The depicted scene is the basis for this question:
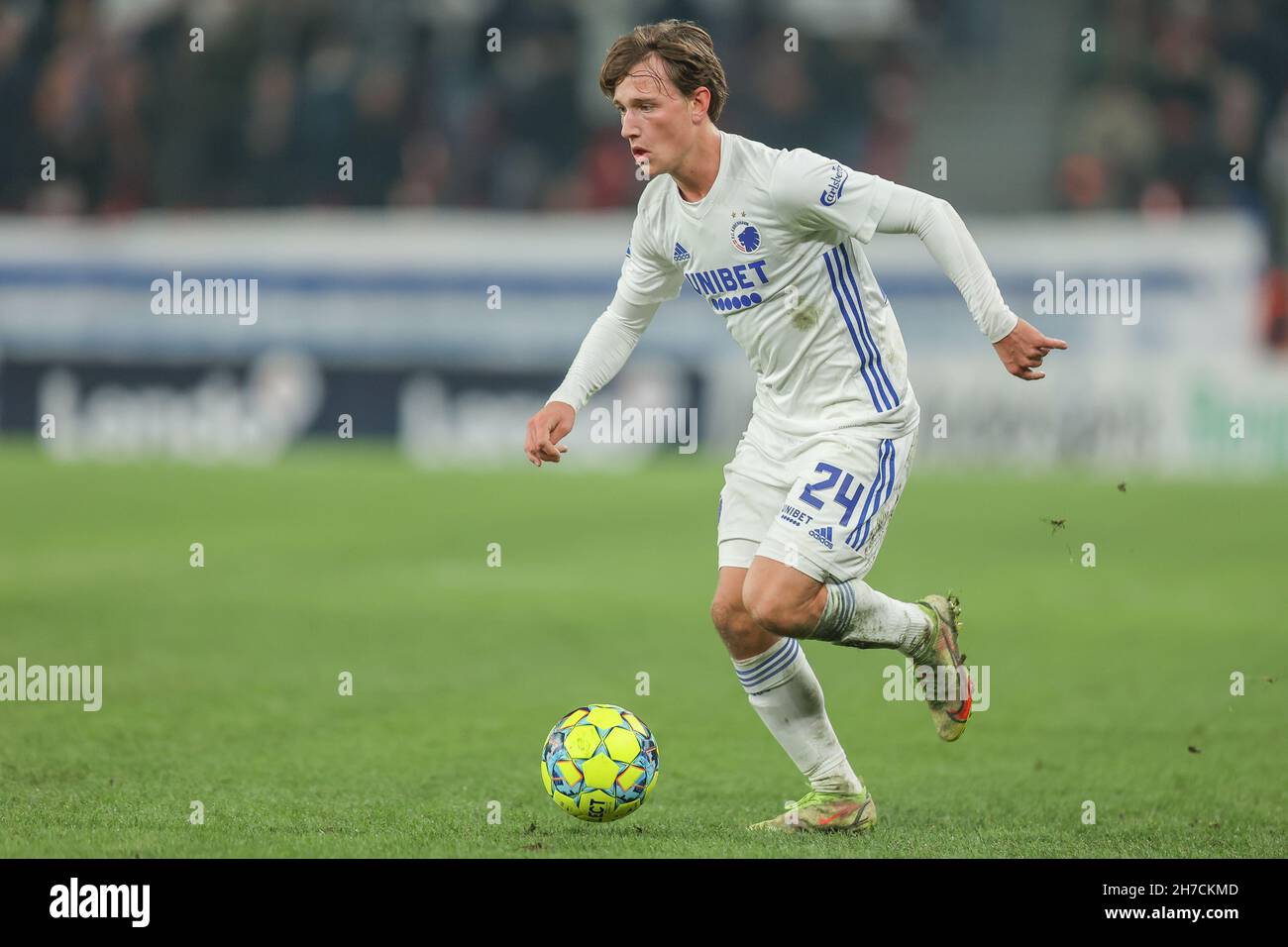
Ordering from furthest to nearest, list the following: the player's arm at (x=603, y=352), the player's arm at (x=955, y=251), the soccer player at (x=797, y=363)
Result: the player's arm at (x=603, y=352) < the soccer player at (x=797, y=363) < the player's arm at (x=955, y=251)

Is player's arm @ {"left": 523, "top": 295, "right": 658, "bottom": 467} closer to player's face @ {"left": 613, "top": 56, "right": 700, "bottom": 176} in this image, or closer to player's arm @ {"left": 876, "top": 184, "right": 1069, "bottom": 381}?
player's face @ {"left": 613, "top": 56, "right": 700, "bottom": 176}

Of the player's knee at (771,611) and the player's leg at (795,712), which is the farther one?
the player's leg at (795,712)

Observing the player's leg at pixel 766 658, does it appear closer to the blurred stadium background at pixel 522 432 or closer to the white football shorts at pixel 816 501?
the white football shorts at pixel 816 501

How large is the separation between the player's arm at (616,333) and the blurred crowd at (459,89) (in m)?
14.6

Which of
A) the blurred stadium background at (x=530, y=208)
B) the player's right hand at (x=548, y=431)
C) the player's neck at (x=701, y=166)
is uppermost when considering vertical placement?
the blurred stadium background at (x=530, y=208)

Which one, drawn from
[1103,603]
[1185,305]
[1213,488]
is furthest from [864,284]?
[1185,305]

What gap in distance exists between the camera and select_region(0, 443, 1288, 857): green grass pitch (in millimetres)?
5434

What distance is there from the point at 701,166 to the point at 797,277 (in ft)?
1.41

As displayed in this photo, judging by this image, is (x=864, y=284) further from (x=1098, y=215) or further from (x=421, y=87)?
(x=421, y=87)

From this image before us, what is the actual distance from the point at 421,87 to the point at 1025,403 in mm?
8598

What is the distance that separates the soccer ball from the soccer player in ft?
1.39

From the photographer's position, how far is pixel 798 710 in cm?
559
